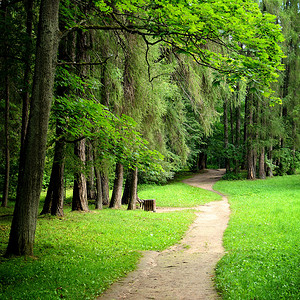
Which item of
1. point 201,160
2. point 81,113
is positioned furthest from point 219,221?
point 201,160

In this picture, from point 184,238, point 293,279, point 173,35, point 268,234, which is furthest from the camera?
point 184,238

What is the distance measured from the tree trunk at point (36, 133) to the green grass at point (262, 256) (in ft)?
12.2

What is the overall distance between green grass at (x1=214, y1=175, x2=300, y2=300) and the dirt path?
0.32 meters

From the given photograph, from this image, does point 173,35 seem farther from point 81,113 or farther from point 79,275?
point 79,275

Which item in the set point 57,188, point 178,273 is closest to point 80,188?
point 57,188

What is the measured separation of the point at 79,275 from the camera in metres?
5.66

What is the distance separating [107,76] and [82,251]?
584 cm

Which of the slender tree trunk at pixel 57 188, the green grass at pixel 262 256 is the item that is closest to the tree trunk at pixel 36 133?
the green grass at pixel 262 256

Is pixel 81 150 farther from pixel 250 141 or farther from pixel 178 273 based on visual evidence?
pixel 250 141

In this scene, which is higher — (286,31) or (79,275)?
(286,31)

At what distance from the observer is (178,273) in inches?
257

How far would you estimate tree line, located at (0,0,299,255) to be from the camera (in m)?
5.65

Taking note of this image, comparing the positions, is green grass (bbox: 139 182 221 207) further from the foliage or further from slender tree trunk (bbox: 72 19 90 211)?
slender tree trunk (bbox: 72 19 90 211)

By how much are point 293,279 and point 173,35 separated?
4756 mm
